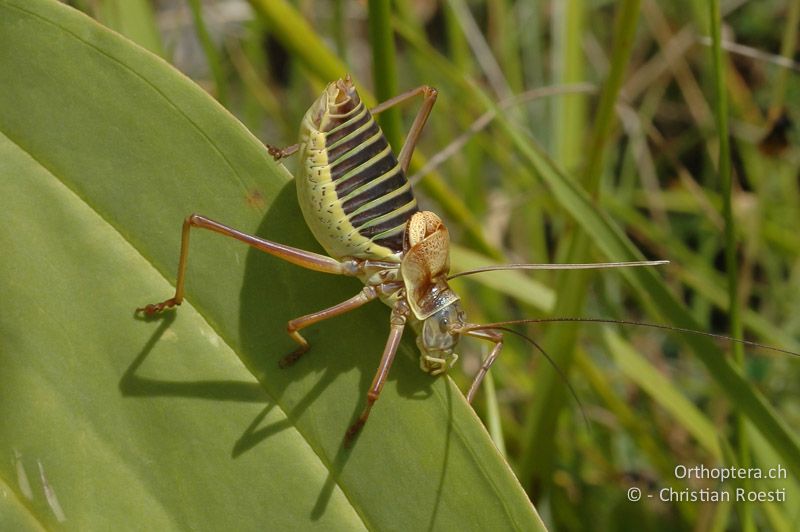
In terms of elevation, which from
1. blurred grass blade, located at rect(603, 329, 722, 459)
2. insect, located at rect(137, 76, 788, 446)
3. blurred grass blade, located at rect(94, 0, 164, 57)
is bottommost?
blurred grass blade, located at rect(603, 329, 722, 459)

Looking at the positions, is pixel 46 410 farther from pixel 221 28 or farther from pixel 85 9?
pixel 221 28

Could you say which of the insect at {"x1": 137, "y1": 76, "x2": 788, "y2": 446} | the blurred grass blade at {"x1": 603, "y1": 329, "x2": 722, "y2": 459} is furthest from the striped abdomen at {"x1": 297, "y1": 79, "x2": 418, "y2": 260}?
the blurred grass blade at {"x1": 603, "y1": 329, "x2": 722, "y2": 459}

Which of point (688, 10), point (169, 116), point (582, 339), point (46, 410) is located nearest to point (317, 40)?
point (169, 116)

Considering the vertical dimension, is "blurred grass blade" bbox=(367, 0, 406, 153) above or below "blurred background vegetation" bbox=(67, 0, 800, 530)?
above

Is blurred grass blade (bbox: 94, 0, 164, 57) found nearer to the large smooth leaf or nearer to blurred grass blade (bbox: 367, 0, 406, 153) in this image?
blurred grass blade (bbox: 367, 0, 406, 153)

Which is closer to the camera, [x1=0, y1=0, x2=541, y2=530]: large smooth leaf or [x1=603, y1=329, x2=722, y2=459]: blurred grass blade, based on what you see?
[x1=0, y1=0, x2=541, y2=530]: large smooth leaf

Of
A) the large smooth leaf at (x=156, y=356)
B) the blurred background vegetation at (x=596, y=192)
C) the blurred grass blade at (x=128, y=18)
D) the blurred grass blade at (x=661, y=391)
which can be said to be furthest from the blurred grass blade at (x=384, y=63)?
the blurred grass blade at (x=661, y=391)

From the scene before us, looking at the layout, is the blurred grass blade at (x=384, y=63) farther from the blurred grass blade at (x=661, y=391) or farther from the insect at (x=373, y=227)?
the blurred grass blade at (x=661, y=391)

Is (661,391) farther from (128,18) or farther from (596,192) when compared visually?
(128,18)

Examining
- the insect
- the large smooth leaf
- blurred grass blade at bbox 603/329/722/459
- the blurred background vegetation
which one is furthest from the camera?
blurred grass blade at bbox 603/329/722/459
